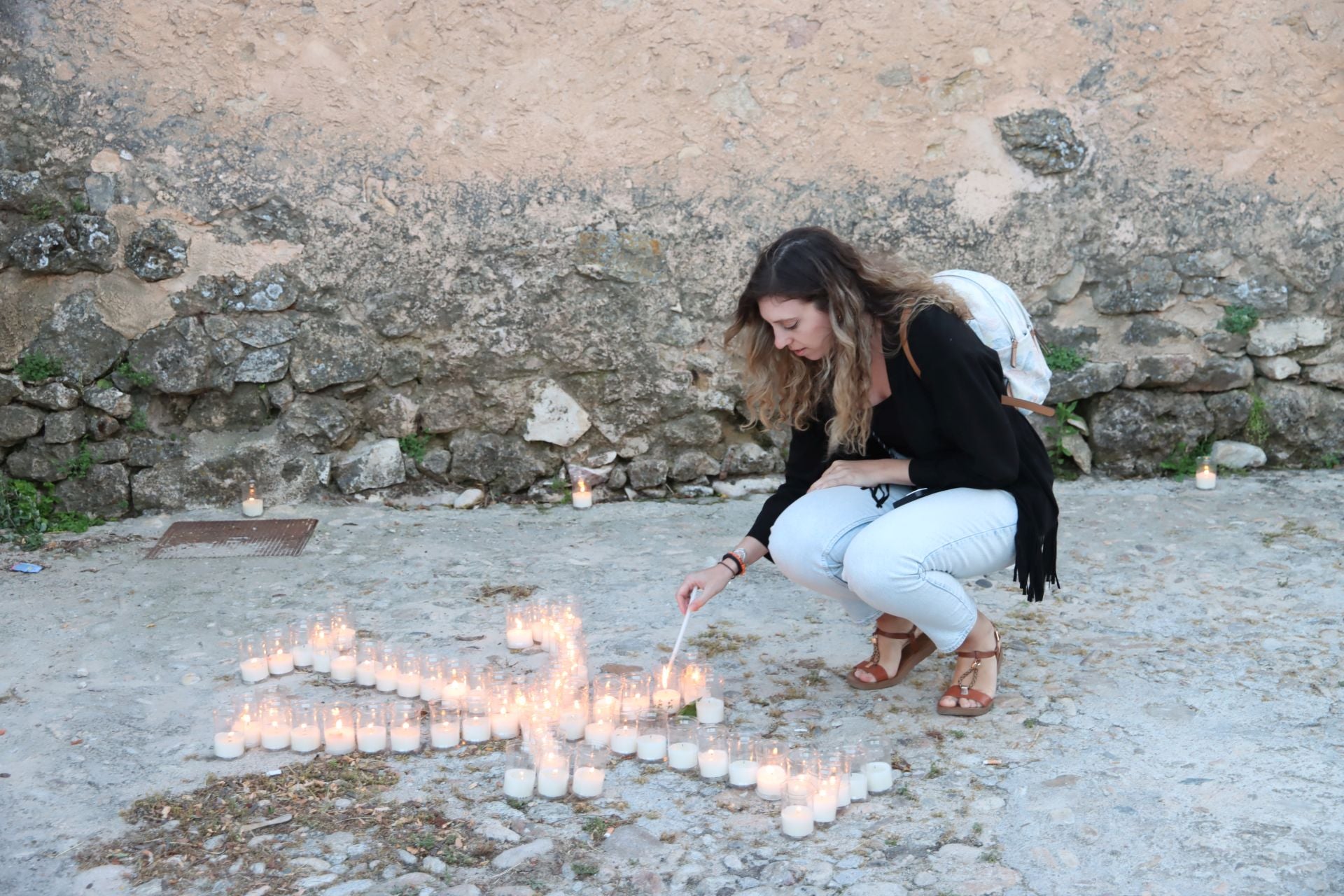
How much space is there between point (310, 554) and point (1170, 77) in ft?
13.7

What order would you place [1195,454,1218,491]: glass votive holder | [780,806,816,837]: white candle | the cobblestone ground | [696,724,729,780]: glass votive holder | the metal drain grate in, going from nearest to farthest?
1. the cobblestone ground
2. [780,806,816,837]: white candle
3. [696,724,729,780]: glass votive holder
4. the metal drain grate
5. [1195,454,1218,491]: glass votive holder

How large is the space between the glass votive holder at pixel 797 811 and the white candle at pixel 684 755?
0.97 ft

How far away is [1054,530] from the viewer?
130 inches

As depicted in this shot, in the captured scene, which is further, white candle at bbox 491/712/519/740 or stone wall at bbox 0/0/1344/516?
stone wall at bbox 0/0/1344/516

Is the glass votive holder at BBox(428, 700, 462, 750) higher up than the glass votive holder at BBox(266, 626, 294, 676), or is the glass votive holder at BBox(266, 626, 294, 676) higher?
the glass votive holder at BBox(266, 626, 294, 676)

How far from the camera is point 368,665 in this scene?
3.57 m

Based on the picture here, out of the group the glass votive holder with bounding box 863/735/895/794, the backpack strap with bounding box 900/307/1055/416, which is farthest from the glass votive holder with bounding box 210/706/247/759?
the backpack strap with bounding box 900/307/1055/416

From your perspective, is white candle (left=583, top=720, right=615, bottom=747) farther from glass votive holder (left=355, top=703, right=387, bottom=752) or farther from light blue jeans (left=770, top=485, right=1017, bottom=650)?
light blue jeans (left=770, top=485, right=1017, bottom=650)

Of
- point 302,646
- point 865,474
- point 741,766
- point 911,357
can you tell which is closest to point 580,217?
point 302,646

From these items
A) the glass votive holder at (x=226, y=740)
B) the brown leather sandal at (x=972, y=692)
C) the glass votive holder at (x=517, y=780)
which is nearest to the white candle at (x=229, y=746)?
the glass votive holder at (x=226, y=740)

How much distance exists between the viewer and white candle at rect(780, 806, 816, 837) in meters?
2.70

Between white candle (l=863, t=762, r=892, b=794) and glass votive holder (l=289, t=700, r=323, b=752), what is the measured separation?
4.47ft

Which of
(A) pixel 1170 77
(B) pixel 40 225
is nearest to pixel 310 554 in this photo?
(B) pixel 40 225

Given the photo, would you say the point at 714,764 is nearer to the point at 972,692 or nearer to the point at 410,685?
the point at 972,692
